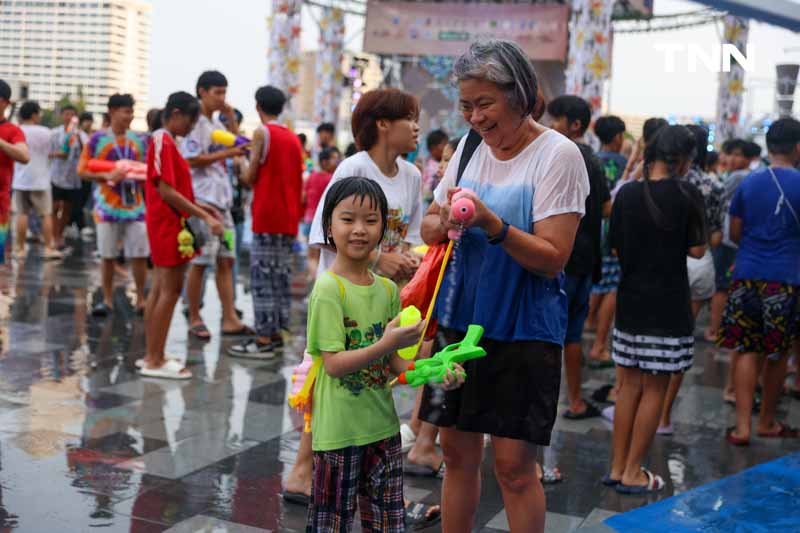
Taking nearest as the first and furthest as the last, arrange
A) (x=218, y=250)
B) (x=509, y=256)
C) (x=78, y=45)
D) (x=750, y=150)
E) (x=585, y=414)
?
(x=509, y=256) → (x=585, y=414) → (x=218, y=250) → (x=750, y=150) → (x=78, y=45)

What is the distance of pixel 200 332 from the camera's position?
7047mm

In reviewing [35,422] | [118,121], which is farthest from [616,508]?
[118,121]

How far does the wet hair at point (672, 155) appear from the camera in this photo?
161 inches

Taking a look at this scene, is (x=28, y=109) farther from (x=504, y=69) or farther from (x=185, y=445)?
(x=504, y=69)

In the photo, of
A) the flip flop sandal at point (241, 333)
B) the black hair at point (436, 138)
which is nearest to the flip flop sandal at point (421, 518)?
the flip flop sandal at point (241, 333)

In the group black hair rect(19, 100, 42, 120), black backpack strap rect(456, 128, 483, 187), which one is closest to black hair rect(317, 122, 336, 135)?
black hair rect(19, 100, 42, 120)

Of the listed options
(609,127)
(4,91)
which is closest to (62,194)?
(4,91)

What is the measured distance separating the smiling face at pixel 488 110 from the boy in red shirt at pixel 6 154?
349 cm

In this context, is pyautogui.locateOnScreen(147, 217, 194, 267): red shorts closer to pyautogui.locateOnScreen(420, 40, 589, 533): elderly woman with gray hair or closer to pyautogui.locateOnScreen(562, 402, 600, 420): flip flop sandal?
pyautogui.locateOnScreen(562, 402, 600, 420): flip flop sandal

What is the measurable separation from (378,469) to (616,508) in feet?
5.25

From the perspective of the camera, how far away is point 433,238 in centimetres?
276

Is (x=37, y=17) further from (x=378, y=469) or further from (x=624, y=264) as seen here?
(x=378, y=469)

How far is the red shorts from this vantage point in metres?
5.57

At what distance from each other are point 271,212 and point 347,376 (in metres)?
3.86
